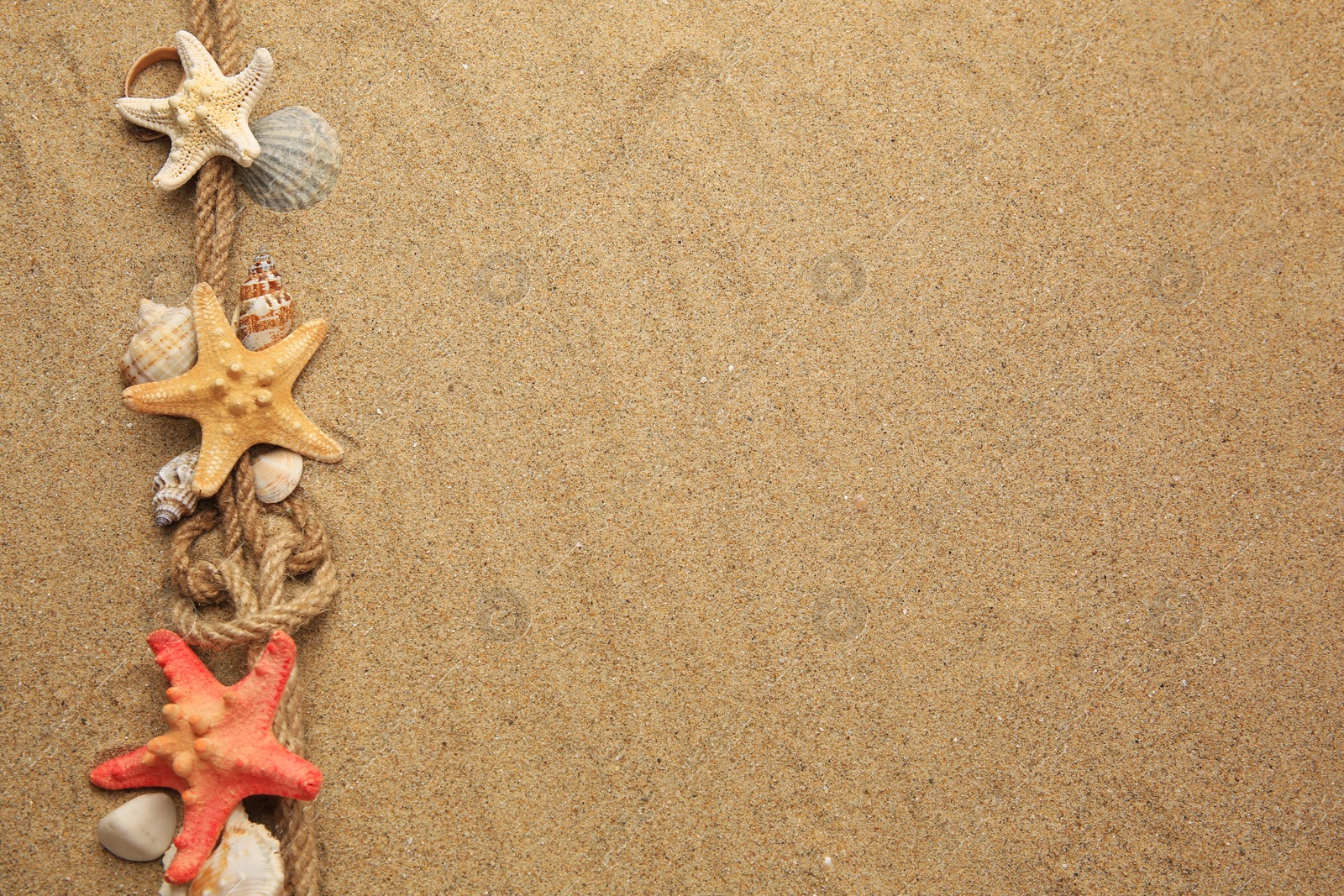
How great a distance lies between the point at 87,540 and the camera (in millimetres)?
2119

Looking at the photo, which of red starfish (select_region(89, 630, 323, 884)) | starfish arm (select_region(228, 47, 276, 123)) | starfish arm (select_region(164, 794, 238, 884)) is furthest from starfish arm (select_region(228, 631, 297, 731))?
starfish arm (select_region(228, 47, 276, 123))

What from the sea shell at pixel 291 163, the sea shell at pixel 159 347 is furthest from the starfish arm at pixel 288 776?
the sea shell at pixel 291 163

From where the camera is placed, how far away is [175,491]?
2.07 meters

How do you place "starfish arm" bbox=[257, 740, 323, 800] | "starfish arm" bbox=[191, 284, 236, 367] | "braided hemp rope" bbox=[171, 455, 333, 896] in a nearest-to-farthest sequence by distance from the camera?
"starfish arm" bbox=[257, 740, 323, 800] < "braided hemp rope" bbox=[171, 455, 333, 896] < "starfish arm" bbox=[191, 284, 236, 367]

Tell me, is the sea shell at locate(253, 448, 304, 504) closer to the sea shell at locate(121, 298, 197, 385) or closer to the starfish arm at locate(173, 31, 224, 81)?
the sea shell at locate(121, 298, 197, 385)

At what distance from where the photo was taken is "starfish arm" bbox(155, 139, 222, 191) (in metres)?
2.20

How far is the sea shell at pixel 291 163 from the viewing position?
226 centimetres

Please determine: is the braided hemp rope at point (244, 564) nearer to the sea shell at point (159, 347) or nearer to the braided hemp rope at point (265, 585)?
the braided hemp rope at point (265, 585)

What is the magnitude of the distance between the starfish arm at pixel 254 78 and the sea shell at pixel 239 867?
1.70m

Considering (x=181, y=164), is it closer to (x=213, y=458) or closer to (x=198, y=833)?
(x=213, y=458)

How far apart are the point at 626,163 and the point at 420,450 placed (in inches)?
38.3

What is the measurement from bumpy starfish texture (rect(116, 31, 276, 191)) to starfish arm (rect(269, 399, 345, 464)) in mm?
666

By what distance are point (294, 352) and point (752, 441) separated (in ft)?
3.94

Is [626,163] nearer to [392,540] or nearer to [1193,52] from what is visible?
[392,540]
